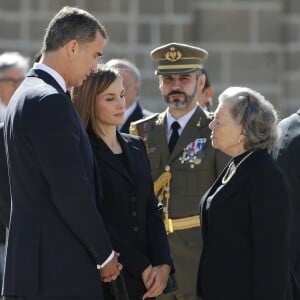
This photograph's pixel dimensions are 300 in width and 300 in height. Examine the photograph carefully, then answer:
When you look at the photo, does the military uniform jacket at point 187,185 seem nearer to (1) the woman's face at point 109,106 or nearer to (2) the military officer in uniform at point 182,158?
(2) the military officer in uniform at point 182,158

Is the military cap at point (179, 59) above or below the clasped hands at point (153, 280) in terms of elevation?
above

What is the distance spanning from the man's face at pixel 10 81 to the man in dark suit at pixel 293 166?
284 cm

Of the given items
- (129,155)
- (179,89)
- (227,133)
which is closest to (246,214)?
(227,133)

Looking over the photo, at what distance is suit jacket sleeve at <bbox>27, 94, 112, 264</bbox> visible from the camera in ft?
14.2

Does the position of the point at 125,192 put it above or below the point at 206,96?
above

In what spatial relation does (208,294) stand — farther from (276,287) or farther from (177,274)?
(177,274)

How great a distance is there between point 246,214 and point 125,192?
606mm

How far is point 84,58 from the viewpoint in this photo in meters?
4.59

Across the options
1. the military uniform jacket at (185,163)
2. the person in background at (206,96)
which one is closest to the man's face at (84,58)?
the military uniform jacket at (185,163)

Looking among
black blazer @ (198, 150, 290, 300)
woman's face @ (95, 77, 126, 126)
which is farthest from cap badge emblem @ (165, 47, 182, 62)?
black blazer @ (198, 150, 290, 300)

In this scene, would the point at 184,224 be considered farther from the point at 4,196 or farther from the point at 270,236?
the point at 270,236

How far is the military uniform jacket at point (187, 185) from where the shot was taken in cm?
607

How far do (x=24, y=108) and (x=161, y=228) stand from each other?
3.45 feet

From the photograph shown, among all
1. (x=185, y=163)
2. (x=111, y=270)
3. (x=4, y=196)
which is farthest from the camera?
(x=185, y=163)
